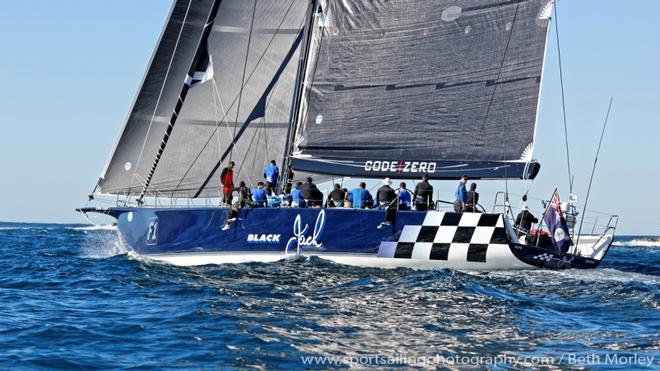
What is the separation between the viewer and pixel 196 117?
2000 centimetres

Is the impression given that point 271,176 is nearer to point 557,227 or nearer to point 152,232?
point 152,232

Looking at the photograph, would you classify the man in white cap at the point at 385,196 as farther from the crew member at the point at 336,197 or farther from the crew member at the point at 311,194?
the crew member at the point at 311,194

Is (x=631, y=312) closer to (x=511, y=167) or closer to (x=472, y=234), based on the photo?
(x=472, y=234)

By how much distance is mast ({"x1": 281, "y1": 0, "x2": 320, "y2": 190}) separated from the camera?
18516 mm

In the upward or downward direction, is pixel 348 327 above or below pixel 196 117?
below

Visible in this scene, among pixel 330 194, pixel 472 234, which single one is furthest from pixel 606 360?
pixel 330 194

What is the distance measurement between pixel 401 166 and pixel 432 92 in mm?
1564

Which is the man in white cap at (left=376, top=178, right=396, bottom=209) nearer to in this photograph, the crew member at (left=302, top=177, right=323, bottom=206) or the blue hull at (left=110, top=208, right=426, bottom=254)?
the blue hull at (left=110, top=208, right=426, bottom=254)

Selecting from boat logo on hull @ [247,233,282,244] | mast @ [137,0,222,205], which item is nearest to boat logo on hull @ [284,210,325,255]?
boat logo on hull @ [247,233,282,244]

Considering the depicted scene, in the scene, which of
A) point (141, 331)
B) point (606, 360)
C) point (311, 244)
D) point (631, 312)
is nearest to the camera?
point (606, 360)

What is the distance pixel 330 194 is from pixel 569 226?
15.6ft

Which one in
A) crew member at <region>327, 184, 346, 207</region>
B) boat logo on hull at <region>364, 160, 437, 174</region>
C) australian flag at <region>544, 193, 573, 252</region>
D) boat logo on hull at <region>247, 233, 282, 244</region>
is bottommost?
boat logo on hull at <region>247, 233, 282, 244</region>

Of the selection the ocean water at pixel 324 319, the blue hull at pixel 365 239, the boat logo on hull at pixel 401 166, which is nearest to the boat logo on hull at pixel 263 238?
the blue hull at pixel 365 239

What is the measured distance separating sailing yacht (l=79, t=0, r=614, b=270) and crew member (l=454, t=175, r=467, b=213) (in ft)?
1.66
